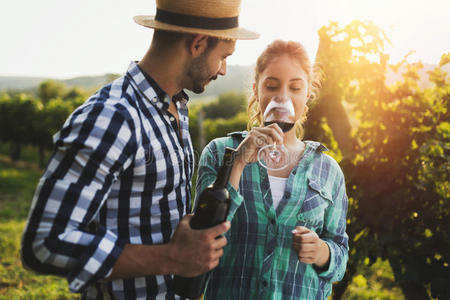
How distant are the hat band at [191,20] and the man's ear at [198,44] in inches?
1.7

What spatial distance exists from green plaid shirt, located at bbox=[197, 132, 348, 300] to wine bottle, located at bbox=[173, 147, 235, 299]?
0.95 ft

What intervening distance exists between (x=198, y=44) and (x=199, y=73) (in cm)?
12

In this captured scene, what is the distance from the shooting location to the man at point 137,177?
4.09 feet

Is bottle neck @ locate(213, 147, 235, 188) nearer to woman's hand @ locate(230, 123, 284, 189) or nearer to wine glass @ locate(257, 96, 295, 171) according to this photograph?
woman's hand @ locate(230, 123, 284, 189)

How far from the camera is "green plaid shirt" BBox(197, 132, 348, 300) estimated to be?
6.46 feet

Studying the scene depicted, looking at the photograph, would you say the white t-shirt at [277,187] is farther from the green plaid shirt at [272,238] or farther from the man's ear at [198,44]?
the man's ear at [198,44]

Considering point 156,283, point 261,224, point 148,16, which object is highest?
point 148,16

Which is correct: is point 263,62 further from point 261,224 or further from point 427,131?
point 427,131

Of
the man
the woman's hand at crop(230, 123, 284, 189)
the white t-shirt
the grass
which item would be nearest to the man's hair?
the man

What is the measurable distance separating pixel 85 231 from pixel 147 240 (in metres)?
0.30

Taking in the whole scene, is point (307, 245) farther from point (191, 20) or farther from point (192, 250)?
point (191, 20)

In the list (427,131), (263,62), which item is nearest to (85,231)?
(263,62)

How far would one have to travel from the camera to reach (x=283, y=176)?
7.04ft

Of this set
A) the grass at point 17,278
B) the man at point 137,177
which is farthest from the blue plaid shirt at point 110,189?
the grass at point 17,278
